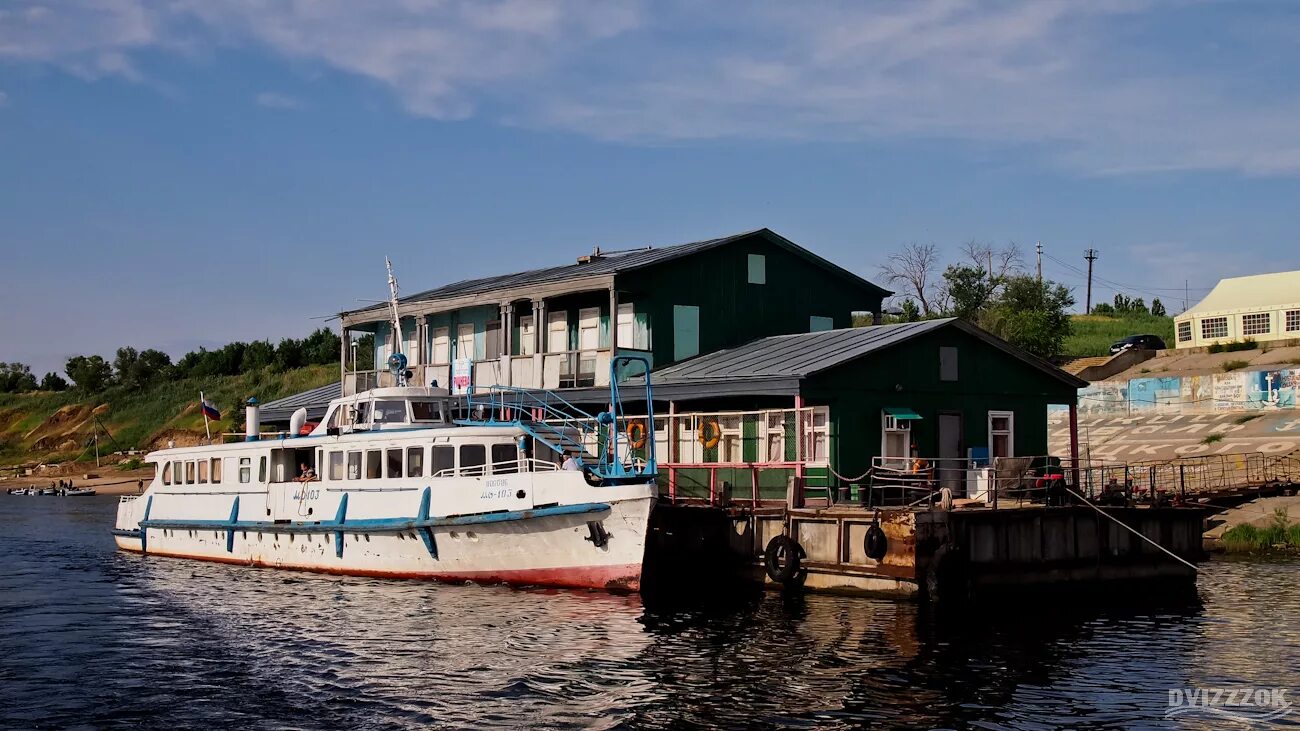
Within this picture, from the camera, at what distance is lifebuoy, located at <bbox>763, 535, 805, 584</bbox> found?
2789cm

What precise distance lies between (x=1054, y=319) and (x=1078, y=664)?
61704 millimetres

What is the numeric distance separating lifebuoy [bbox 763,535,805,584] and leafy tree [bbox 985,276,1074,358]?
4602 cm

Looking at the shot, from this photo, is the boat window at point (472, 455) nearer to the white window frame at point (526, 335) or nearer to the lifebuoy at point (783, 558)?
the lifebuoy at point (783, 558)

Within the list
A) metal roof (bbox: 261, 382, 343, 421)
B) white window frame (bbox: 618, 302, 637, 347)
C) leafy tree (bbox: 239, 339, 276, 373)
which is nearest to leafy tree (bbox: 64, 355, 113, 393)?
leafy tree (bbox: 239, 339, 276, 373)

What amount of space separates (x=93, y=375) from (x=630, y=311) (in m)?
97.5

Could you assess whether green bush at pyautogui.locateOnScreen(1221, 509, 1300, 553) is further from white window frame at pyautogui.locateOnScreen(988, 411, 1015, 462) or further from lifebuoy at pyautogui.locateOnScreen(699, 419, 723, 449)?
lifebuoy at pyautogui.locateOnScreen(699, 419, 723, 449)

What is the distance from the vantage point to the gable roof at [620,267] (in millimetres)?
38656

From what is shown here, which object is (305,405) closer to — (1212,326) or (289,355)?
(1212,326)

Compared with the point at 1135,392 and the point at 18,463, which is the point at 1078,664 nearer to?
the point at 1135,392

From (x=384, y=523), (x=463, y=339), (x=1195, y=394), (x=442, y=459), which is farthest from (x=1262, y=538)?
(x=463, y=339)

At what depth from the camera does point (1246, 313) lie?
66.2 meters

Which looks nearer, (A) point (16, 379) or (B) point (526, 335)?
(B) point (526, 335)

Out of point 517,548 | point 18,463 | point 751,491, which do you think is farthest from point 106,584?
point 18,463

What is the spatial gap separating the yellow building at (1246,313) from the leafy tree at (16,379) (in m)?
113
